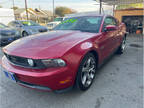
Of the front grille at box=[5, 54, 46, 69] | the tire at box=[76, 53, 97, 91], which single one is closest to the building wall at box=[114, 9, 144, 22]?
the tire at box=[76, 53, 97, 91]

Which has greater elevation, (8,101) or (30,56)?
(30,56)

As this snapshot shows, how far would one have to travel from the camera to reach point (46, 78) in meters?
1.62

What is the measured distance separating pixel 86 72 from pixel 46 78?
35.7 inches

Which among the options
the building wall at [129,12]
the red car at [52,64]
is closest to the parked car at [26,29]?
the red car at [52,64]

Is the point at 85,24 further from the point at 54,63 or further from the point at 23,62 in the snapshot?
the point at 23,62

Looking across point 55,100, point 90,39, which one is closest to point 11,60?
point 55,100

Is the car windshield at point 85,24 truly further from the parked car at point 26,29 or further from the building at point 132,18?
the building at point 132,18

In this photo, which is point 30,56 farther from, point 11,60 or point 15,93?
point 15,93

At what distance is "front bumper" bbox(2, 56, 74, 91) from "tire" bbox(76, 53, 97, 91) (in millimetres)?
199

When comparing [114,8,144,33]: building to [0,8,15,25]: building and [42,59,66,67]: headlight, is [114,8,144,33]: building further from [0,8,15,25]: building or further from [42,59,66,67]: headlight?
[0,8,15,25]: building

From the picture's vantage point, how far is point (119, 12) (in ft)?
34.2

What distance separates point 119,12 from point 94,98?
10274 millimetres

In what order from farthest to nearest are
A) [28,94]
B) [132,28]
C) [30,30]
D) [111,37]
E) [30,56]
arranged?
[132,28]
[30,30]
[111,37]
[28,94]
[30,56]

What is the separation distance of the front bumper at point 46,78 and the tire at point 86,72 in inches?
7.8
